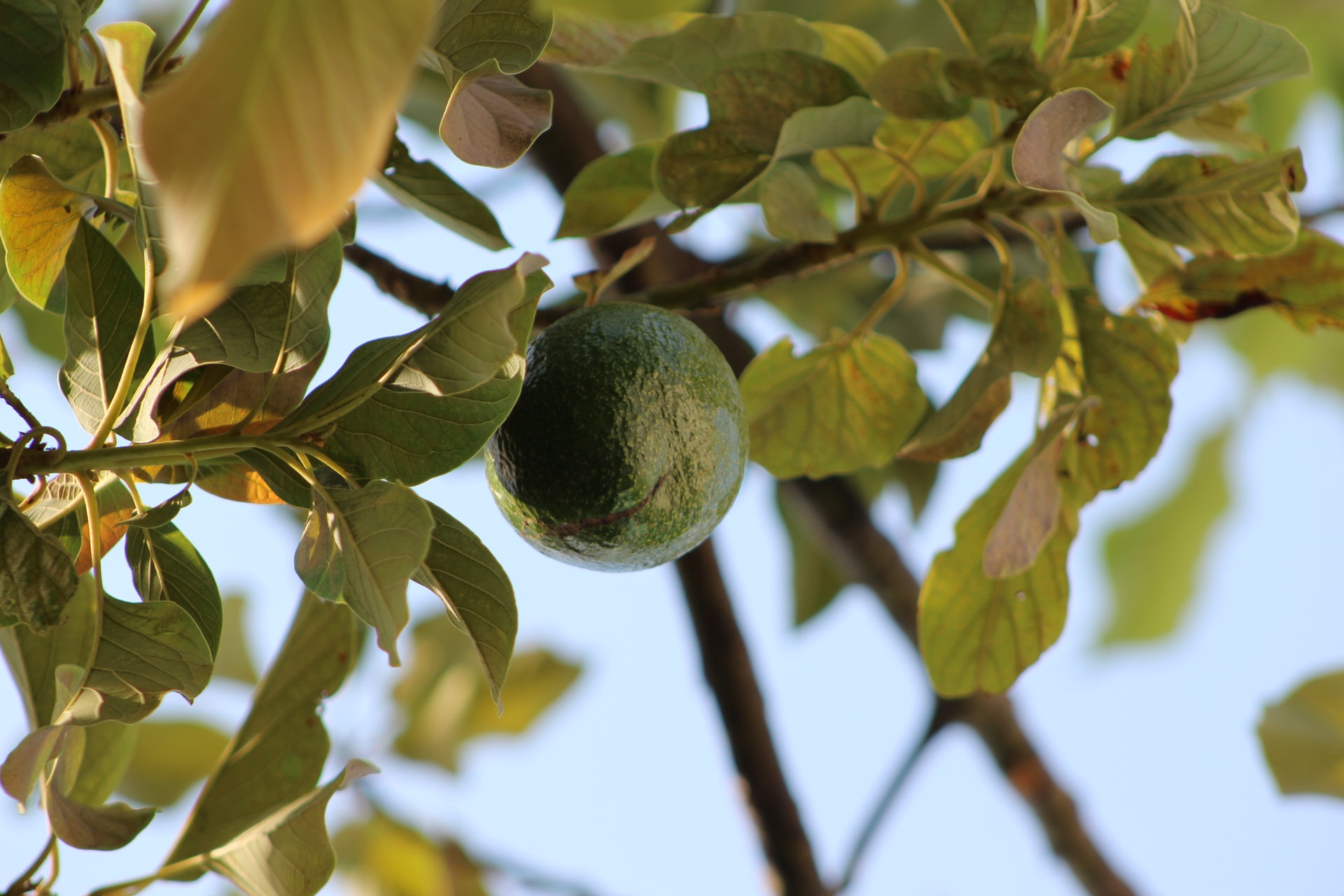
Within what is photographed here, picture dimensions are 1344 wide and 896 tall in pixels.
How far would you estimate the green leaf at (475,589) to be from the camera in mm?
531

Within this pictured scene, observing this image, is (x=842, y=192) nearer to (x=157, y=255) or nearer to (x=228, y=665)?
(x=157, y=255)

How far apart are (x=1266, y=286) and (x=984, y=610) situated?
1.07 ft

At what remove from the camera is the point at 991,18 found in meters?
0.71

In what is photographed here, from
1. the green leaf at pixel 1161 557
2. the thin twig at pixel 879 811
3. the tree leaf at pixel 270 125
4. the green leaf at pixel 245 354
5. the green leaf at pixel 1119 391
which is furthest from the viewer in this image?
the green leaf at pixel 1161 557

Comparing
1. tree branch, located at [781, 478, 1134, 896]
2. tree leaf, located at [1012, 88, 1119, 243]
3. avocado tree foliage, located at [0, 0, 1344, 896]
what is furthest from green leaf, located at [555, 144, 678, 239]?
tree branch, located at [781, 478, 1134, 896]

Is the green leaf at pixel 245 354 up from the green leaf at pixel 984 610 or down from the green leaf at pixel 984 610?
up

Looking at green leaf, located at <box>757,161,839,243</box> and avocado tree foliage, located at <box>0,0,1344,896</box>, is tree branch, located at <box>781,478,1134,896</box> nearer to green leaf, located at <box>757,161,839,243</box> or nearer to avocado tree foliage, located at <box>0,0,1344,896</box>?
avocado tree foliage, located at <box>0,0,1344,896</box>

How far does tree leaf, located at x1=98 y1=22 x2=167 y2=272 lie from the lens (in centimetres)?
43

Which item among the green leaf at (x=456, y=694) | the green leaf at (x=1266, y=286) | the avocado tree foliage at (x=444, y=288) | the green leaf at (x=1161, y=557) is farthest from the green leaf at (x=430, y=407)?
the green leaf at (x=1161, y=557)

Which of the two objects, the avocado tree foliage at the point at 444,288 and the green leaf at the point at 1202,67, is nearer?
the avocado tree foliage at the point at 444,288

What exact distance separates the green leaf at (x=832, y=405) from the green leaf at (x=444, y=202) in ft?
0.86

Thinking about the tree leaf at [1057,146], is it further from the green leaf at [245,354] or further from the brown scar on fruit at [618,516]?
the green leaf at [245,354]

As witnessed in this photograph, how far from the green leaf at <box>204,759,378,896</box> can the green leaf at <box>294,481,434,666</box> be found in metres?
0.14

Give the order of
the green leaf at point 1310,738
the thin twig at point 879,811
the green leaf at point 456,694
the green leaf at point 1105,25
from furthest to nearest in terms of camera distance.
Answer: the green leaf at point 456,694 < the thin twig at point 879,811 < the green leaf at point 1310,738 < the green leaf at point 1105,25
